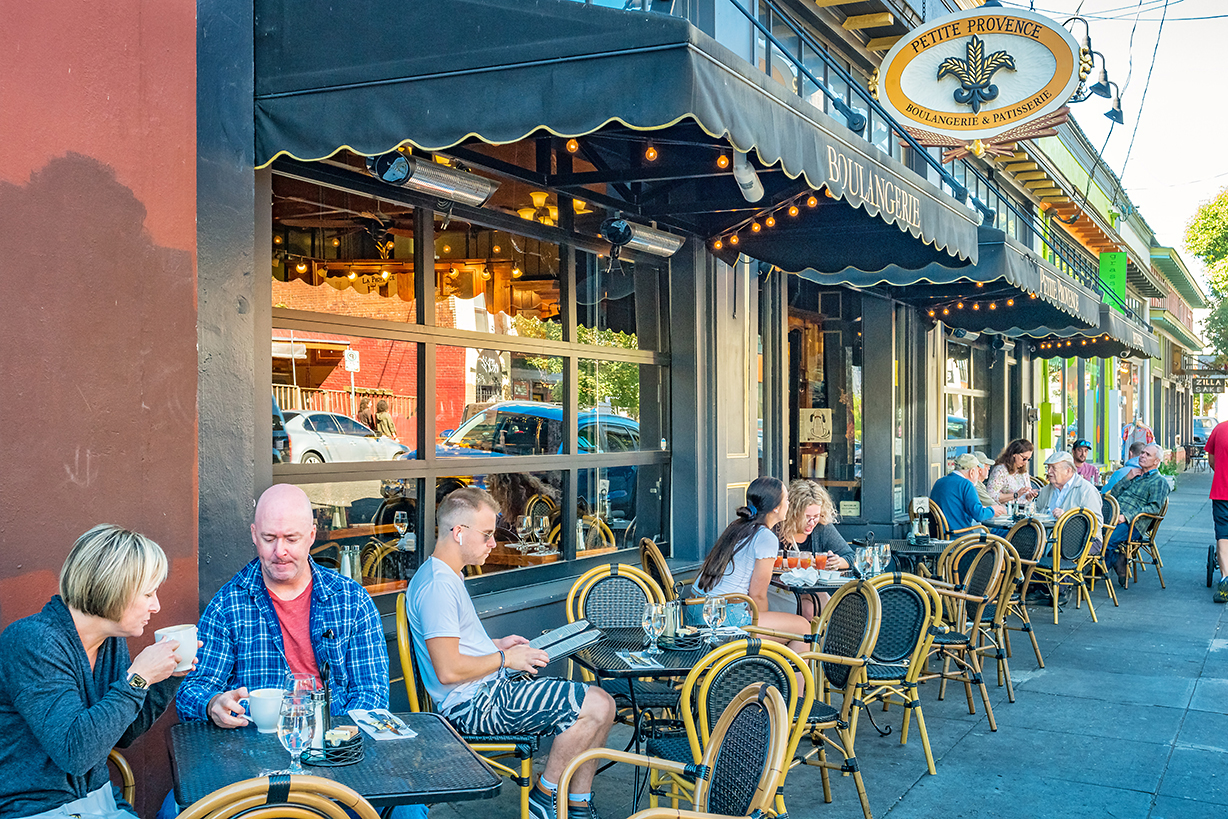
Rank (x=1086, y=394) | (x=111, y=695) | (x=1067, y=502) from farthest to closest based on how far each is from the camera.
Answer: (x=1086, y=394) → (x=1067, y=502) → (x=111, y=695)

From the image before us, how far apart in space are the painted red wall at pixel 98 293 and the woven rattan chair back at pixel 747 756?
223 centimetres

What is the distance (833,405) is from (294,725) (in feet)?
32.6

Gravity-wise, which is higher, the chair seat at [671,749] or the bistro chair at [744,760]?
the bistro chair at [744,760]

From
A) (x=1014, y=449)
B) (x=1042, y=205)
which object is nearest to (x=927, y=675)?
(x=1014, y=449)

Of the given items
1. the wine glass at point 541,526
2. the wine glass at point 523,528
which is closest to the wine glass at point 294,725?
the wine glass at point 523,528

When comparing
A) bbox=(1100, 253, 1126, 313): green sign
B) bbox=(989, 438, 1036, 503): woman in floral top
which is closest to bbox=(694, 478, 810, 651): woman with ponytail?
bbox=(989, 438, 1036, 503): woman in floral top

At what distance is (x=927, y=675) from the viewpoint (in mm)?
5953

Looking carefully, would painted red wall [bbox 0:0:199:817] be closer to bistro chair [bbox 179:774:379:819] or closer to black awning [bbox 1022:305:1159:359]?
bistro chair [bbox 179:774:379:819]

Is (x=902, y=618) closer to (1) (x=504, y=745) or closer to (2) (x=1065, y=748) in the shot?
(2) (x=1065, y=748)

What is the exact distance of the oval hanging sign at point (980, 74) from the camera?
7801 millimetres

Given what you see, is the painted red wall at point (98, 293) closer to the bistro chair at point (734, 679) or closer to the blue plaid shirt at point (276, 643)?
the blue plaid shirt at point (276, 643)

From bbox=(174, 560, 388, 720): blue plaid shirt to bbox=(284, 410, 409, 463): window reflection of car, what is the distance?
3.98 feet

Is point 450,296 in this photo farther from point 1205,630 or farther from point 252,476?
point 1205,630

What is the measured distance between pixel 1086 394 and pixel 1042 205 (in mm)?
7910
